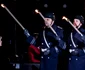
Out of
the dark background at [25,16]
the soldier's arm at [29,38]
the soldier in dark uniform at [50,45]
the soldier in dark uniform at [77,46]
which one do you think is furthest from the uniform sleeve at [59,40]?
the dark background at [25,16]

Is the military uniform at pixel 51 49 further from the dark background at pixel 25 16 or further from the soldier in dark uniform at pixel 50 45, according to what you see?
the dark background at pixel 25 16

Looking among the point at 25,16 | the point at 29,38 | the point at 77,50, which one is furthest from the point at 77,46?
the point at 25,16

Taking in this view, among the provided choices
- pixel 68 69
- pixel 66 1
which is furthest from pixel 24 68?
pixel 66 1

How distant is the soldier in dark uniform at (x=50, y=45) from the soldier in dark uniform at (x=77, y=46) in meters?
0.15

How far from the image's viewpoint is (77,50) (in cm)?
855

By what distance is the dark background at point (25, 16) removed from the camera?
9.84 m

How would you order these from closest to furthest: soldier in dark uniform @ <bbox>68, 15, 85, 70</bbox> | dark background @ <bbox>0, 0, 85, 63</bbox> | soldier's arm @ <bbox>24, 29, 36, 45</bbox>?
soldier in dark uniform @ <bbox>68, 15, 85, 70</bbox> < soldier's arm @ <bbox>24, 29, 36, 45</bbox> < dark background @ <bbox>0, 0, 85, 63</bbox>

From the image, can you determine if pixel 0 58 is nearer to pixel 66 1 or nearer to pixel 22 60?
pixel 22 60

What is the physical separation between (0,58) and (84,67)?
1.52m

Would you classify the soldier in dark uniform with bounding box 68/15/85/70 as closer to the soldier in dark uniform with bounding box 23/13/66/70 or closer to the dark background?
the soldier in dark uniform with bounding box 23/13/66/70

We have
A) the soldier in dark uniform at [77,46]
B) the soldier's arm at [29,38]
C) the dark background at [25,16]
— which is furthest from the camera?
the dark background at [25,16]

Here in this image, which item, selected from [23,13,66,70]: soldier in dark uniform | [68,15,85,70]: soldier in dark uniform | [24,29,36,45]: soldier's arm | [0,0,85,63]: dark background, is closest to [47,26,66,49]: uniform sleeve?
[23,13,66,70]: soldier in dark uniform

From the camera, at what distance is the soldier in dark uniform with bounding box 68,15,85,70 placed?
856cm

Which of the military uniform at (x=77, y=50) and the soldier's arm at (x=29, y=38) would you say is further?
the soldier's arm at (x=29, y=38)
